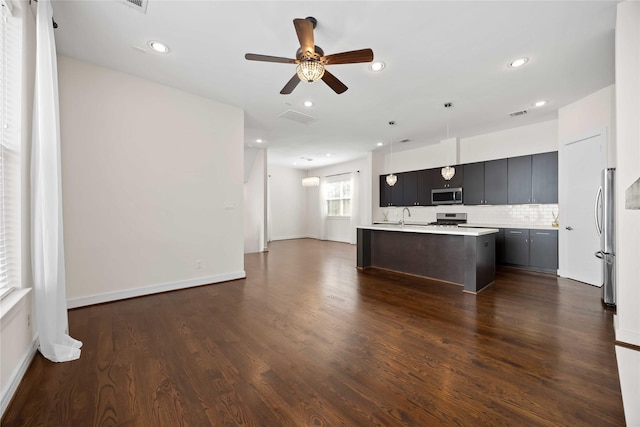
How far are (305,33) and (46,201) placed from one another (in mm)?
2550

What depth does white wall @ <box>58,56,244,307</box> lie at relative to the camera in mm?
3170

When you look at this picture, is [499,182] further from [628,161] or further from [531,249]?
[628,161]

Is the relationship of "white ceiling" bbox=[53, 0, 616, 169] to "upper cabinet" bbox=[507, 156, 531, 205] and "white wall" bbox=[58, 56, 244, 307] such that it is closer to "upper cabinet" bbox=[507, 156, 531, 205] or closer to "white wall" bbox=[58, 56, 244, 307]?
"white wall" bbox=[58, 56, 244, 307]

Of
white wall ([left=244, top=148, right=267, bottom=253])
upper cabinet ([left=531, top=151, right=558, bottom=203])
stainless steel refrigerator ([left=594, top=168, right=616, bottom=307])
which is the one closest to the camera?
stainless steel refrigerator ([left=594, top=168, right=616, bottom=307])

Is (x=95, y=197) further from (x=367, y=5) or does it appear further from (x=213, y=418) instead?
(x=367, y=5)

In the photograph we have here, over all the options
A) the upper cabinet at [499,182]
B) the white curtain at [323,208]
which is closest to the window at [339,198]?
the white curtain at [323,208]

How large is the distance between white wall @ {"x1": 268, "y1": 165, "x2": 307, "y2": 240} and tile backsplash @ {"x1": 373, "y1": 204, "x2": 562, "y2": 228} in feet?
16.2

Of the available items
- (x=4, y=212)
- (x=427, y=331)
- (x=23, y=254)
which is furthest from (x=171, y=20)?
(x=427, y=331)

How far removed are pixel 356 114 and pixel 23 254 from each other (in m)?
4.72

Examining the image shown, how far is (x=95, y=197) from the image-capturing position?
10.8 feet

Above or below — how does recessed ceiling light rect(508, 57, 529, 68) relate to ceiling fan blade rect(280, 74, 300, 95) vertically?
above

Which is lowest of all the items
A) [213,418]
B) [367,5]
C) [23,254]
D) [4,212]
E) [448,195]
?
[213,418]

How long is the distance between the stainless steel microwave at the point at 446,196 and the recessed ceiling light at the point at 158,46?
631cm

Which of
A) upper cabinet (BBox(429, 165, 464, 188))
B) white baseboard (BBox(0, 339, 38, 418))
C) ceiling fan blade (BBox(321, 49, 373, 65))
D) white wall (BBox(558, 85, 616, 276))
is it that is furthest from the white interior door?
white baseboard (BBox(0, 339, 38, 418))
